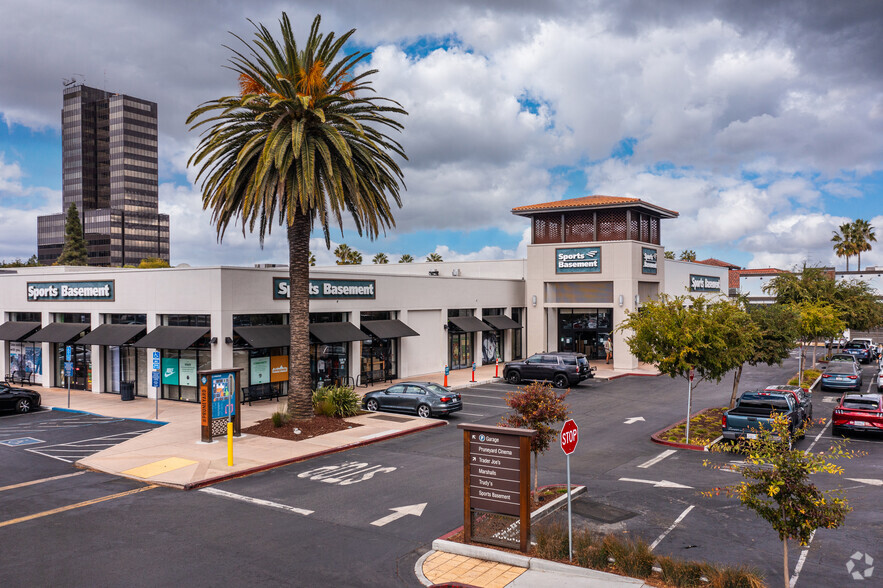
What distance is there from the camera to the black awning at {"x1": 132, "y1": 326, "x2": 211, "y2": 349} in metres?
28.5

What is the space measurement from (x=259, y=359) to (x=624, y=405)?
17612 millimetres

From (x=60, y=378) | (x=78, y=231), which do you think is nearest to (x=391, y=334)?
(x=60, y=378)

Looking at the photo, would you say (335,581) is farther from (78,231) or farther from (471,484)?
(78,231)

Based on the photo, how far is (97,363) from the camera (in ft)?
112

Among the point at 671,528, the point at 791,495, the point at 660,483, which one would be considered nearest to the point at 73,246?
the point at 660,483

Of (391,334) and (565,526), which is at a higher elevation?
(391,334)

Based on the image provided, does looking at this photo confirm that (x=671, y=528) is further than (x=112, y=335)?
No

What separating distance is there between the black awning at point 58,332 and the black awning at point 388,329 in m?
15.3

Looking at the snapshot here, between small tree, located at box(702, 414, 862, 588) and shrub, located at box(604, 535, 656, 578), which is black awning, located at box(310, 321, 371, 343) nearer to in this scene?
shrub, located at box(604, 535, 656, 578)

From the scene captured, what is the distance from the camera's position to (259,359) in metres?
30.2

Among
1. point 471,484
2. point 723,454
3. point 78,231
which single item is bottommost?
point 723,454

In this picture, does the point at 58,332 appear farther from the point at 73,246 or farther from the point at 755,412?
the point at 73,246

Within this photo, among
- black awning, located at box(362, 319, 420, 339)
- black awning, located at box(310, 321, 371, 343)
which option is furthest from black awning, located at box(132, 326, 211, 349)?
black awning, located at box(362, 319, 420, 339)

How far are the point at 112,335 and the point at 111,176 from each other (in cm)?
15552
